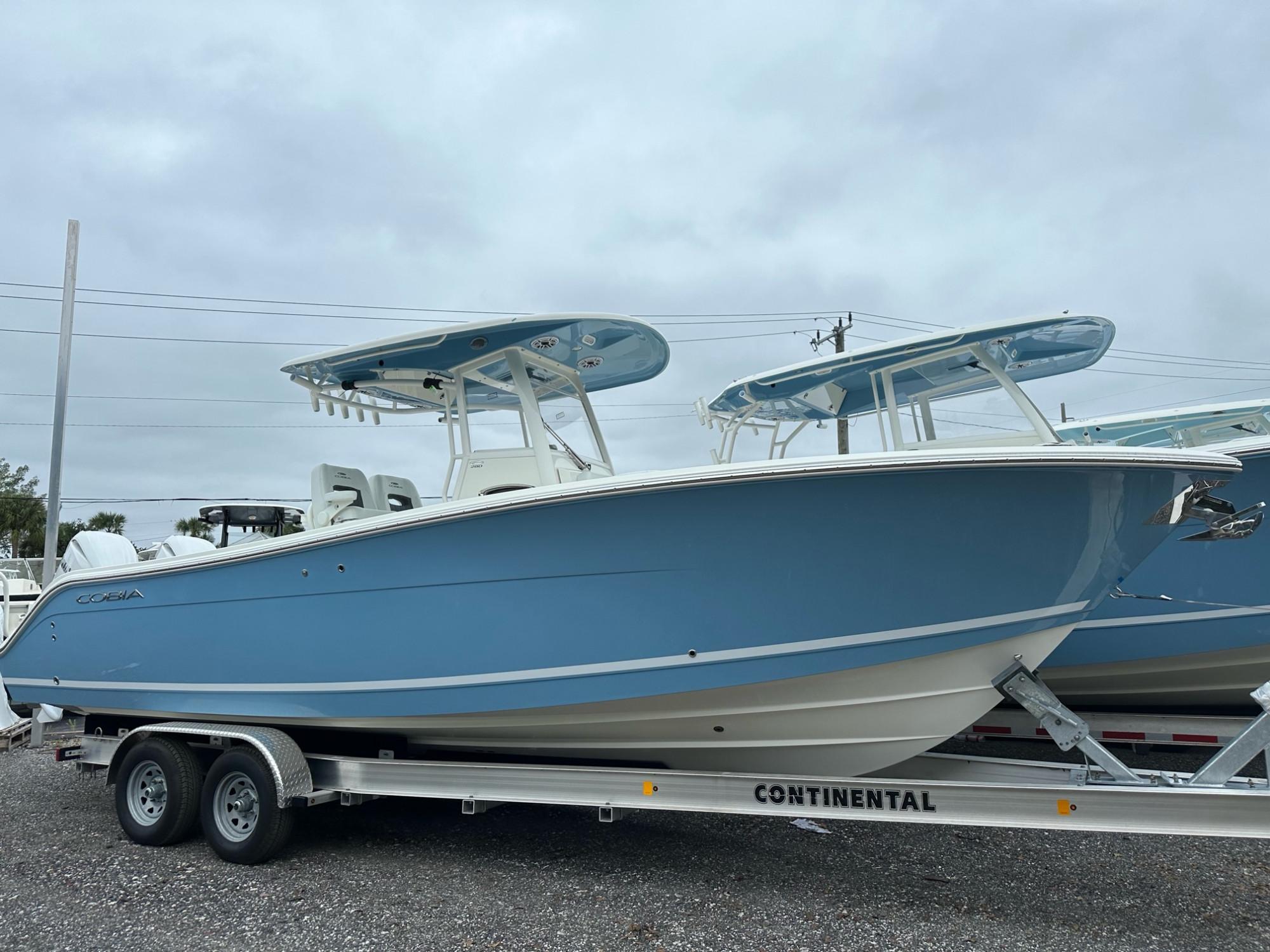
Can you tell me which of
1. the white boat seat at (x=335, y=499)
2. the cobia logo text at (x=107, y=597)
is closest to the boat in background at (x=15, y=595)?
the cobia logo text at (x=107, y=597)

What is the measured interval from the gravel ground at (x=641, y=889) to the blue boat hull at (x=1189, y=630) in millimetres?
1090

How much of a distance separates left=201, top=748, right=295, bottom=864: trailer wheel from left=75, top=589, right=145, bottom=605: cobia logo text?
1012mm

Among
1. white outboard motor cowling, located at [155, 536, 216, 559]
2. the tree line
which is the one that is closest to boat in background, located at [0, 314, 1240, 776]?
white outboard motor cowling, located at [155, 536, 216, 559]

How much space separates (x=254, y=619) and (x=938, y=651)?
10.4 ft

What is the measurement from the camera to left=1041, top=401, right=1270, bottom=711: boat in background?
4676mm

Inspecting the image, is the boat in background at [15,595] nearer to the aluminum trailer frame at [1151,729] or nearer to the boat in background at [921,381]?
the boat in background at [921,381]

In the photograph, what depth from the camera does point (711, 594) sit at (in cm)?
338

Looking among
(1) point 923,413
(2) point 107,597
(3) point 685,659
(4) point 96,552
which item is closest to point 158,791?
(2) point 107,597

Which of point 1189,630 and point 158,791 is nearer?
point 158,791

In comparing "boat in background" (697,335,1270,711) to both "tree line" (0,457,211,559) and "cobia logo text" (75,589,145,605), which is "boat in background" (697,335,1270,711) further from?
"tree line" (0,457,211,559)

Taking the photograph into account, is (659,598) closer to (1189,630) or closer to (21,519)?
(1189,630)

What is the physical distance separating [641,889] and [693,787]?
0.56m

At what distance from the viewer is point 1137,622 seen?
498 centimetres

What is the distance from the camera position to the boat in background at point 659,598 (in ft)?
10.6
